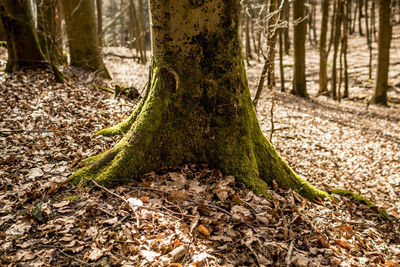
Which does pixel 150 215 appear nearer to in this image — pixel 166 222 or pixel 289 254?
pixel 166 222

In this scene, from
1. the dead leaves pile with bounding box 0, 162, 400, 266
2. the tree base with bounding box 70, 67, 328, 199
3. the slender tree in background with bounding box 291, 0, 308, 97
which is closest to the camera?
the dead leaves pile with bounding box 0, 162, 400, 266

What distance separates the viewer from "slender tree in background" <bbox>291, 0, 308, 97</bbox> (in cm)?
1418

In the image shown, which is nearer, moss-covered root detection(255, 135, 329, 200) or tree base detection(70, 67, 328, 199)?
tree base detection(70, 67, 328, 199)

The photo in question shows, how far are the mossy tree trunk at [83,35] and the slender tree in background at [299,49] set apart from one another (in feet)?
33.5

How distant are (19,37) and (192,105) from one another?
6.46m

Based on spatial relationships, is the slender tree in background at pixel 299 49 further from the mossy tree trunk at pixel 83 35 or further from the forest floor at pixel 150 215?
the forest floor at pixel 150 215

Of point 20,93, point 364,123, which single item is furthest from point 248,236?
point 364,123

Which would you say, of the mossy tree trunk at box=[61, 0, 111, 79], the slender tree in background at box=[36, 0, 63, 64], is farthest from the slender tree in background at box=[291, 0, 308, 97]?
the slender tree in background at box=[36, 0, 63, 64]

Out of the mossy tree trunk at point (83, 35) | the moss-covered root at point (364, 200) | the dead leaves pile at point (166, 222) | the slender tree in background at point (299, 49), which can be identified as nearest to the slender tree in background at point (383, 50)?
the slender tree in background at point (299, 49)

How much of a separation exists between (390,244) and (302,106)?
9.89 meters

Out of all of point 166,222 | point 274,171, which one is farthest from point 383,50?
point 166,222

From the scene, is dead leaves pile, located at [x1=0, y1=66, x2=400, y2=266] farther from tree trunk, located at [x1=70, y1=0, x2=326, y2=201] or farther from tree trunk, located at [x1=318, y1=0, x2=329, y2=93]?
tree trunk, located at [x1=318, y1=0, x2=329, y2=93]

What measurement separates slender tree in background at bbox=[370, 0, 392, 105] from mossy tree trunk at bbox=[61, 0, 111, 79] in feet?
43.0

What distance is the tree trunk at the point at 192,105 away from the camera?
338 cm
